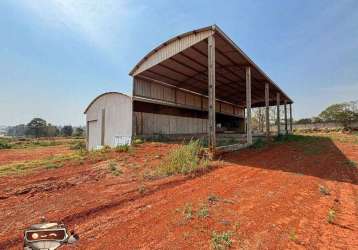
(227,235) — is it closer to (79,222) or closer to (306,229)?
(306,229)

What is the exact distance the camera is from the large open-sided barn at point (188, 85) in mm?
11234

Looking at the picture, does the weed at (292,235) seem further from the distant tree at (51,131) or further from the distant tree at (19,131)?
the distant tree at (19,131)

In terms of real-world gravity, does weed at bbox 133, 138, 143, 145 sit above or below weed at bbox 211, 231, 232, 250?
above

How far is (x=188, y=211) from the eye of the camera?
146 inches

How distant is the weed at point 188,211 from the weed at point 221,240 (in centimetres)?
58

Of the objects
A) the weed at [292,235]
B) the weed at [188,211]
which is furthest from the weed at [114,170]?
the weed at [292,235]

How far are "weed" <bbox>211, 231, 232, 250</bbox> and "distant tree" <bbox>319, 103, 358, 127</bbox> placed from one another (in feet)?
145

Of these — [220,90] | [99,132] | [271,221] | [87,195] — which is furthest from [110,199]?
[220,90]

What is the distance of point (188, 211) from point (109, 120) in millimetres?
13687

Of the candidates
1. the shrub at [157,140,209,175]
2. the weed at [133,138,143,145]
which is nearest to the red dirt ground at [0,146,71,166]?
the weed at [133,138,143,145]

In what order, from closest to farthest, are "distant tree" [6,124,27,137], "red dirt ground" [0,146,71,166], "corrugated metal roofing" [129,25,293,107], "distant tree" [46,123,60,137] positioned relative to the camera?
"corrugated metal roofing" [129,25,293,107]
"red dirt ground" [0,146,71,166]
"distant tree" [46,123,60,137]
"distant tree" [6,124,27,137]

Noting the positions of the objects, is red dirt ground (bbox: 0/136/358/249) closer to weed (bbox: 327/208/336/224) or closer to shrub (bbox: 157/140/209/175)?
weed (bbox: 327/208/336/224)

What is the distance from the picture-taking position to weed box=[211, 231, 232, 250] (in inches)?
104

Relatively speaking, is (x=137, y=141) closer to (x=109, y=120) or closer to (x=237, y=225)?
(x=109, y=120)
